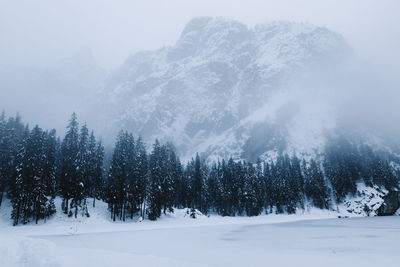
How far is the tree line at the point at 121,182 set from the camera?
45.9 metres

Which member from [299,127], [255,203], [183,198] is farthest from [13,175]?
[299,127]

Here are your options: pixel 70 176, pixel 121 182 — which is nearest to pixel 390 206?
pixel 121 182

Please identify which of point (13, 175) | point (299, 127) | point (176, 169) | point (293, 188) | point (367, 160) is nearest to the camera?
point (13, 175)

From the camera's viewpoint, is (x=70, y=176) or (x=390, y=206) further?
(x=390, y=206)

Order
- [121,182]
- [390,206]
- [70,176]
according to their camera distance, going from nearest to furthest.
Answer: [70,176]
[121,182]
[390,206]

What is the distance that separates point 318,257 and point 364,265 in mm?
2450

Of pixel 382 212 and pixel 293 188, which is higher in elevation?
pixel 293 188

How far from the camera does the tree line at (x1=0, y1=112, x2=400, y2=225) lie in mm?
45875

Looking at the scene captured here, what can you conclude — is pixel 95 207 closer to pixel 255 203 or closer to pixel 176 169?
pixel 176 169

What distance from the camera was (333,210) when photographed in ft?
323

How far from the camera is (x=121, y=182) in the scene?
5203 cm

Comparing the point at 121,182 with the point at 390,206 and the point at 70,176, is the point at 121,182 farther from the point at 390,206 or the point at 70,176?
the point at 390,206

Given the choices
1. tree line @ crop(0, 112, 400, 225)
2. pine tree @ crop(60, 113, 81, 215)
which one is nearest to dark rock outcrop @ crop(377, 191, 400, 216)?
tree line @ crop(0, 112, 400, 225)

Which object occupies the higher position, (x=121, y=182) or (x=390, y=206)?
(x=121, y=182)
